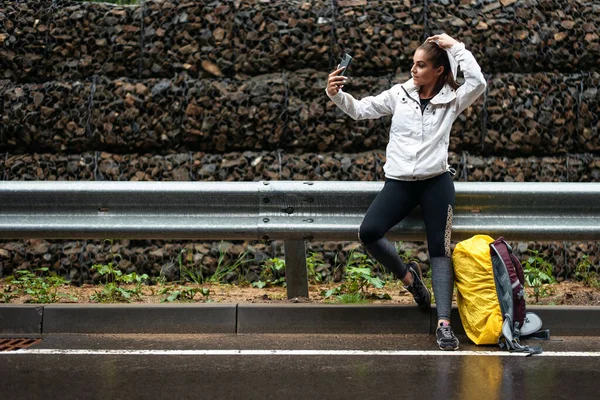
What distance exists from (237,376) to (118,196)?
2076mm

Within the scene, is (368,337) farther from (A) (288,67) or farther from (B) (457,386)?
(A) (288,67)

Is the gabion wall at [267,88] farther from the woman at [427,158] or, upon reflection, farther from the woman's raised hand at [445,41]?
the woman's raised hand at [445,41]

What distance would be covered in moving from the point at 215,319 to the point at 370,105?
1.85 meters

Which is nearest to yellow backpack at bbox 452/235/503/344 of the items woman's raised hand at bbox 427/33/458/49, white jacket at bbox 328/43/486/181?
white jacket at bbox 328/43/486/181

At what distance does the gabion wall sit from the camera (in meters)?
9.16

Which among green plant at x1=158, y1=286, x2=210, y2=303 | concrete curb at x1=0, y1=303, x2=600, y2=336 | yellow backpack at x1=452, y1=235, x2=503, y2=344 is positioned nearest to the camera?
yellow backpack at x1=452, y1=235, x2=503, y2=344

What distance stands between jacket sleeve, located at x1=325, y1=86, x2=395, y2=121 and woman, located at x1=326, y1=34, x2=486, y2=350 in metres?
0.05

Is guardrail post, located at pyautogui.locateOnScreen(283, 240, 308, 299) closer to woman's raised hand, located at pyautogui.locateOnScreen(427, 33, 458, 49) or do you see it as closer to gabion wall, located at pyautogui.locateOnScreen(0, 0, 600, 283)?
woman's raised hand, located at pyautogui.locateOnScreen(427, 33, 458, 49)

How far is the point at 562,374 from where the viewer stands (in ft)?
15.6

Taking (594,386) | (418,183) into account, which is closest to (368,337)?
(418,183)

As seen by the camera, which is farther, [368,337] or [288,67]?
[288,67]

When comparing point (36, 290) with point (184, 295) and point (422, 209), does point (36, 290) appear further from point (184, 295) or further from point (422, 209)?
point (422, 209)

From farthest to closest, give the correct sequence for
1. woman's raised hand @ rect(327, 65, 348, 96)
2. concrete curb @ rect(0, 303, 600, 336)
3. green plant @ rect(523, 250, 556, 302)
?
green plant @ rect(523, 250, 556, 302) < concrete curb @ rect(0, 303, 600, 336) < woman's raised hand @ rect(327, 65, 348, 96)

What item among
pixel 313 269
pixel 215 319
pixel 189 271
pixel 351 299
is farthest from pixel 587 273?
pixel 215 319
